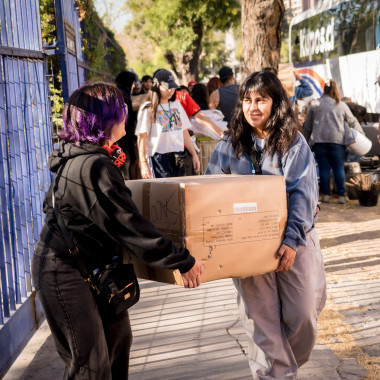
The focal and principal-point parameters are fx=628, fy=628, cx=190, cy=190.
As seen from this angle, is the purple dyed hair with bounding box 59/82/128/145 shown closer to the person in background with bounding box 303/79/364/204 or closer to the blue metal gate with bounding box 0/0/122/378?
the blue metal gate with bounding box 0/0/122/378

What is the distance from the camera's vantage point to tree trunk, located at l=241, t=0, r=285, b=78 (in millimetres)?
9422

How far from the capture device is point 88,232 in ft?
8.49

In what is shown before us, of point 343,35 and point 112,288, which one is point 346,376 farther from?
point 343,35

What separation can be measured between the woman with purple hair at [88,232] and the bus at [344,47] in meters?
13.0

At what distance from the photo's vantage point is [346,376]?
3842 mm

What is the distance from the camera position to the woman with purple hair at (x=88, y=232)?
250 centimetres

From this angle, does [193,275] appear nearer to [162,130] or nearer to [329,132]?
[162,130]

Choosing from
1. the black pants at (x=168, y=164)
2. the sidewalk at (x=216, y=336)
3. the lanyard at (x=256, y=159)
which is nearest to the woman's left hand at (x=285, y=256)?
the lanyard at (x=256, y=159)

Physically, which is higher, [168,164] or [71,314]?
[168,164]

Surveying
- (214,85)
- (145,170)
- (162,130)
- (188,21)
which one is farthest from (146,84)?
(188,21)

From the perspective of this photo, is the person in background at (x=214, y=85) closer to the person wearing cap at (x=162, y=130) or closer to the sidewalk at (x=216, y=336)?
the person wearing cap at (x=162, y=130)

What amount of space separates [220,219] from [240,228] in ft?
0.39

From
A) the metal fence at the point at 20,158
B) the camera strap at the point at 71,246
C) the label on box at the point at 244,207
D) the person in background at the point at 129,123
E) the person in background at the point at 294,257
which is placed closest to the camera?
the camera strap at the point at 71,246

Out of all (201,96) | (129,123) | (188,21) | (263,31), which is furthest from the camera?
(188,21)
